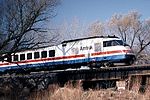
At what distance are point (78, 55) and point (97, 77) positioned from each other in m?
5.06

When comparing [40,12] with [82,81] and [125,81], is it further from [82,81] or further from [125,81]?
[125,81]

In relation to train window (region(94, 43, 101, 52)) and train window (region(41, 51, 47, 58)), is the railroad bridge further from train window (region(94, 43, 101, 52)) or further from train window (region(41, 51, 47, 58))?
train window (region(41, 51, 47, 58))

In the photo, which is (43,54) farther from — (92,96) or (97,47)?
(92,96)

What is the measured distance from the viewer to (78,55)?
30.1 metres

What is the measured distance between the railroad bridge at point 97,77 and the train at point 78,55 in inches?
68.9

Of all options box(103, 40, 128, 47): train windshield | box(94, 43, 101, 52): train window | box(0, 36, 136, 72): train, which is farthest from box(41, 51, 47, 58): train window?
box(103, 40, 128, 47): train windshield

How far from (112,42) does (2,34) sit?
9.18 m

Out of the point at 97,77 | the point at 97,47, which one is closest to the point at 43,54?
the point at 97,47

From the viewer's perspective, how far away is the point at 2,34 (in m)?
26.3

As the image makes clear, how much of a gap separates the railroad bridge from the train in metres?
1.75

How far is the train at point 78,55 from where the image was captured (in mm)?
27141

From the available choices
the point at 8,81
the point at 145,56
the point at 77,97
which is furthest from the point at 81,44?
the point at 145,56

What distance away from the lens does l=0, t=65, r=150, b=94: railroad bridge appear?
22.4m

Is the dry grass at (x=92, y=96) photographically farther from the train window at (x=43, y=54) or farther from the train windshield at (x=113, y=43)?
the train window at (x=43, y=54)
